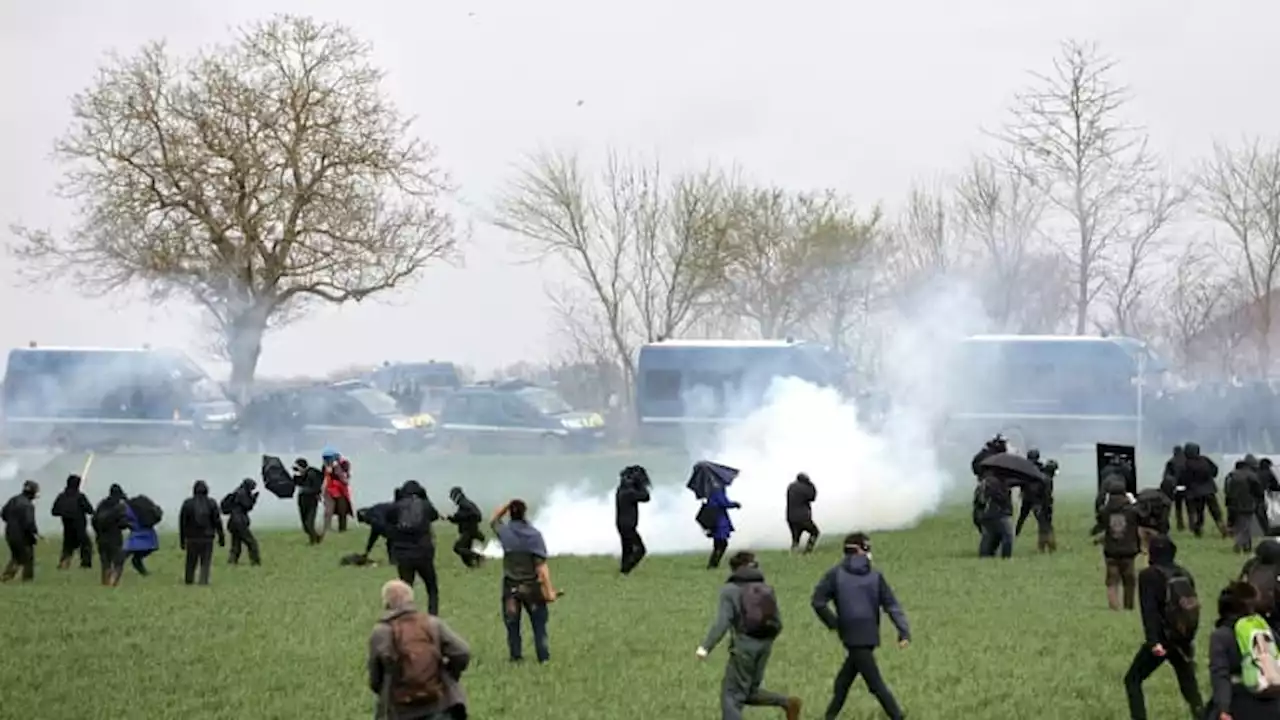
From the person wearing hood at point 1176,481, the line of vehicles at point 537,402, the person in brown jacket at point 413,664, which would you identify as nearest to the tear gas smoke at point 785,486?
the person wearing hood at point 1176,481

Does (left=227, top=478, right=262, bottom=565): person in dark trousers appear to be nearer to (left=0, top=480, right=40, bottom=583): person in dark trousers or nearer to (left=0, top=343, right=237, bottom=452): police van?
(left=0, top=480, right=40, bottom=583): person in dark trousers

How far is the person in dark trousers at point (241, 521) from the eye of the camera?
104 ft

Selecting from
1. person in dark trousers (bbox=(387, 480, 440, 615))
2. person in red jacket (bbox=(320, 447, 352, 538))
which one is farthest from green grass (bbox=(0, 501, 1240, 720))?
person in red jacket (bbox=(320, 447, 352, 538))

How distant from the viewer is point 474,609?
81.6 ft

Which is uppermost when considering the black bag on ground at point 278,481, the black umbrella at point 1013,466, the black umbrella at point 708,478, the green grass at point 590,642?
the black umbrella at point 1013,466

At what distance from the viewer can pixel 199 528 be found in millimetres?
28734

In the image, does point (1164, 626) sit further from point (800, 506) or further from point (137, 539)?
point (137, 539)

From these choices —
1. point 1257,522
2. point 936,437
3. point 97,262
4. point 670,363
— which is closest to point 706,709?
Result: point 1257,522

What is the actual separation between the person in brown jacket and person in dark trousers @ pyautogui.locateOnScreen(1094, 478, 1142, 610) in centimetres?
1257

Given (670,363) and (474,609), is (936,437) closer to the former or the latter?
(670,363)

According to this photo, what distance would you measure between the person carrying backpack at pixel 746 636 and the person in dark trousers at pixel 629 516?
13940 mm

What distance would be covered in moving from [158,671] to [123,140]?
39.0 m

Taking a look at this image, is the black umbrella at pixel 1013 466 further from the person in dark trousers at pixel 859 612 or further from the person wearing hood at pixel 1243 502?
the person in dark trousers at pixel 859 612

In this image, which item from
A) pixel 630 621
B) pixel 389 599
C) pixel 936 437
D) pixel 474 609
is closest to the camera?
pixel 389 599
